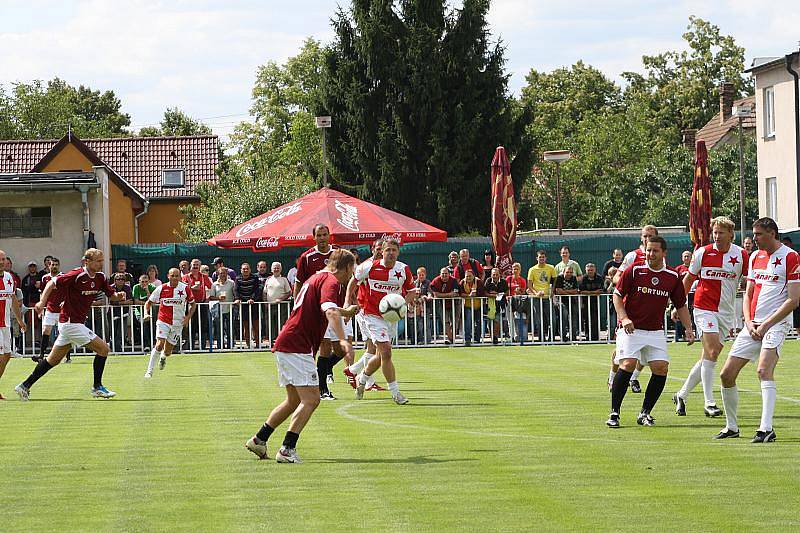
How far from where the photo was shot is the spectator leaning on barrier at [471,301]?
27.4 metres

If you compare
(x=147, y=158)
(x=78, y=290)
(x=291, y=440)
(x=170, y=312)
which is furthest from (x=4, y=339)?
(x=147, y=158)

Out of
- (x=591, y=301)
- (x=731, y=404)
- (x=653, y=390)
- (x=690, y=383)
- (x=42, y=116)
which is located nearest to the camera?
(x=731, y=404)

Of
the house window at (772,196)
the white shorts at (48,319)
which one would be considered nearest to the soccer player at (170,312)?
the white shorts at (48,319)

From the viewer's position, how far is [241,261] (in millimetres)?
34938

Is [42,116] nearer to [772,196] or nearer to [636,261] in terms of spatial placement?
[772,196]

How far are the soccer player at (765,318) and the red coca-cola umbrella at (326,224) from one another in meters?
16.3

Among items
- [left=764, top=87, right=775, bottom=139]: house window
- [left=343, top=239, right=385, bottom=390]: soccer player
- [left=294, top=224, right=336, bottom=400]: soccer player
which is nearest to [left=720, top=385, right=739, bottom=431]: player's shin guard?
[left=343, top=239, right=385, bottom=390]: soccer player

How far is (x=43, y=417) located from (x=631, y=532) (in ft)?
29.2

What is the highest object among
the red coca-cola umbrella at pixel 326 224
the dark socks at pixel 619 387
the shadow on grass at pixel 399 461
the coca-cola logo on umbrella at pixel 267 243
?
the red coca-cola umbrella at pixel 326 224

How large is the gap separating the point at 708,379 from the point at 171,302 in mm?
10915

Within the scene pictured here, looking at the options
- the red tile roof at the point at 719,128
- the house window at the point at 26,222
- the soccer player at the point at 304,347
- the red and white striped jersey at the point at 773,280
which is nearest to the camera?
the soccer player at the point at 304,347

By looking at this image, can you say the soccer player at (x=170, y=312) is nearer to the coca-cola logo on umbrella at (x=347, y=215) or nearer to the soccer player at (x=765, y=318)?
the coca-cola logo on umbrella at (x=347, y=215)

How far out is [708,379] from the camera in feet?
44.5

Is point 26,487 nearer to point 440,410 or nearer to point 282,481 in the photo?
point 282,481
